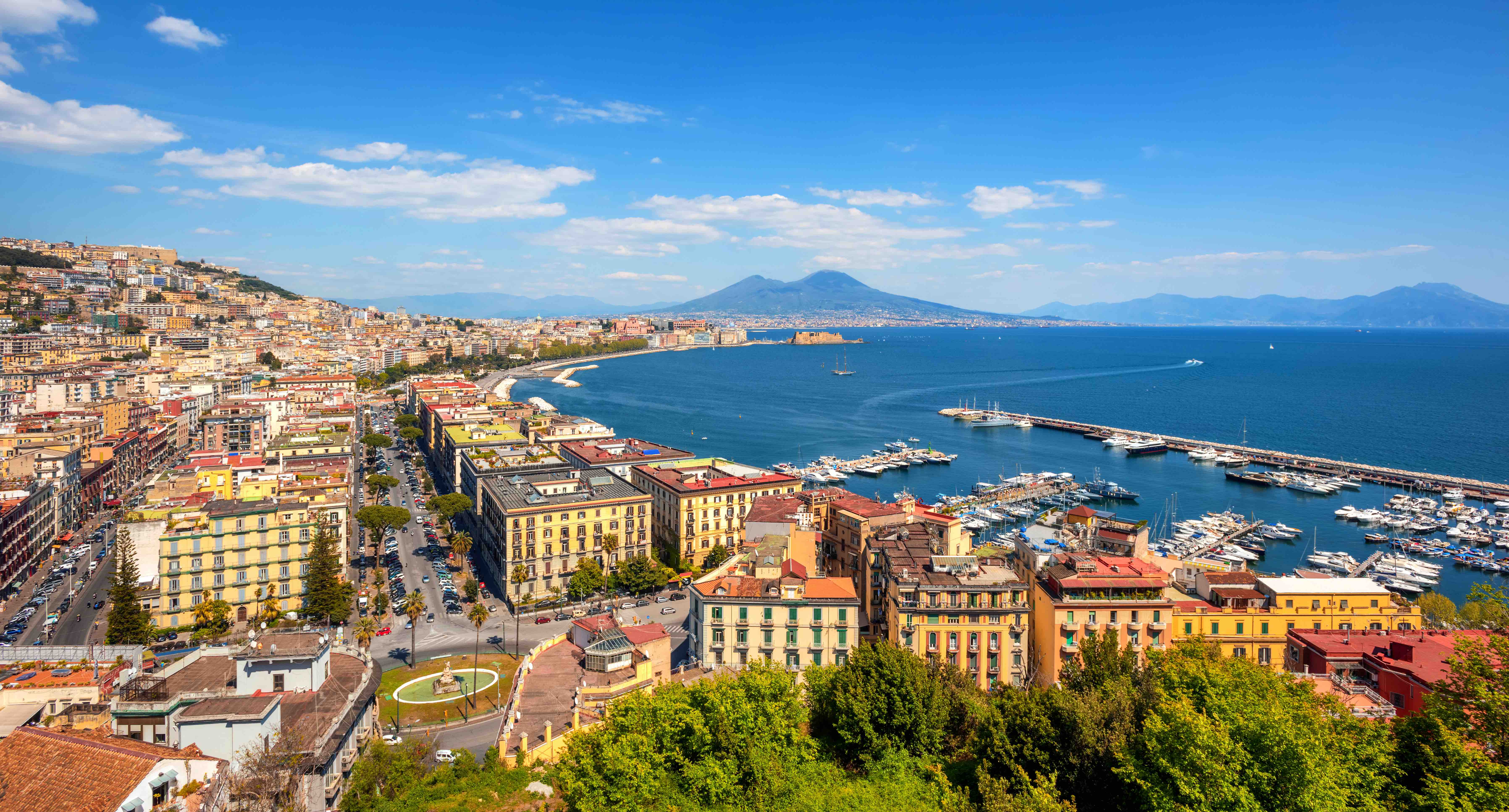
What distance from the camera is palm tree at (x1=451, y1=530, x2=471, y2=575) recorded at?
36531 millimetres

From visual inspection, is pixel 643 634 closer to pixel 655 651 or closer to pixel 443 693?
pixel 655 651

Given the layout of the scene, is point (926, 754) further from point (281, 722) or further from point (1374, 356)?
point (1374, 356)

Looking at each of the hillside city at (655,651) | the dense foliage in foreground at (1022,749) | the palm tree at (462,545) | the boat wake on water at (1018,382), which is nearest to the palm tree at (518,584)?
the hillside city at (655,651)

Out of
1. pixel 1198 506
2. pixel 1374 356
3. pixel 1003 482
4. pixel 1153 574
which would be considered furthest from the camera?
pixel 1374 356

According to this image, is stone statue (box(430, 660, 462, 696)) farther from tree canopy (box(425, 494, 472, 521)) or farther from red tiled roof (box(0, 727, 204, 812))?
tree canopy (box(425, 494, 472, 521))

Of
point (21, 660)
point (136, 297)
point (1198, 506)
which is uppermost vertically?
point (136, 297)

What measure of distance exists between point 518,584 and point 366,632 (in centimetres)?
725

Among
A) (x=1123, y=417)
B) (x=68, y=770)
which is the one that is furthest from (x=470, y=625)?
(x=1123, y=417)

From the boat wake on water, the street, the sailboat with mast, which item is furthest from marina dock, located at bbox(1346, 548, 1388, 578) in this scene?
the sailboat with mast

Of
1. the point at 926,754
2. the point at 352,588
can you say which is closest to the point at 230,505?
the point at 352,588

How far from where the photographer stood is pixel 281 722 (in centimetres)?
1476

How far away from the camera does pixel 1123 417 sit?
98125 mm

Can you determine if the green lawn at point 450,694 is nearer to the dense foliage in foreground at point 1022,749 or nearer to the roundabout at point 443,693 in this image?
the roundabout at point 443,693

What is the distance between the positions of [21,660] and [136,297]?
136079 millimetres
